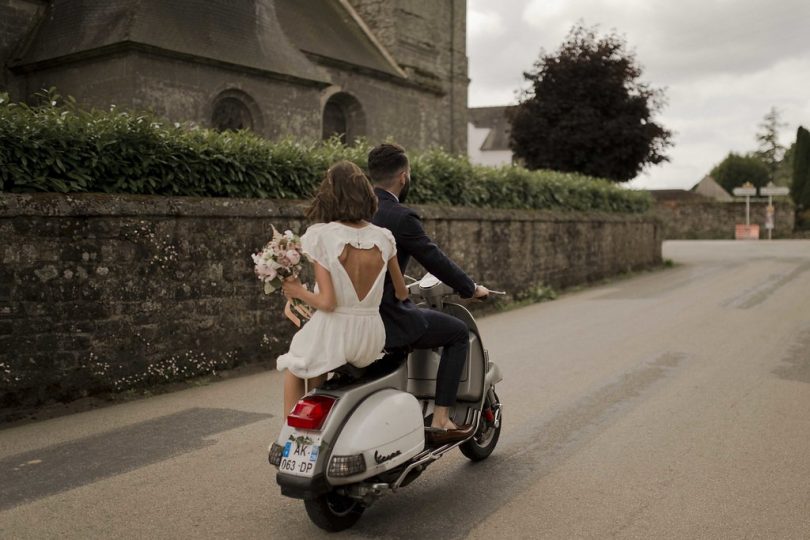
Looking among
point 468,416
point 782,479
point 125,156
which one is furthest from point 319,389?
point 125,156

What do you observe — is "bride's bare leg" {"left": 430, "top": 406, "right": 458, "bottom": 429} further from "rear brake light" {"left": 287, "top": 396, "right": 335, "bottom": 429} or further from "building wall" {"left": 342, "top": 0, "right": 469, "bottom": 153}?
"building wall" {"left": 342, "top": 0, "right": 469, "bottom": 153}

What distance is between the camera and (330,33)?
24703mm

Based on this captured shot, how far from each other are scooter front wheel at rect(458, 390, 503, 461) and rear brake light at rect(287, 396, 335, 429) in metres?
1.41

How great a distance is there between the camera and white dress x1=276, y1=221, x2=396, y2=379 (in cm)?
397

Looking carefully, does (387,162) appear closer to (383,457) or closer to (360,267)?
(360,267)

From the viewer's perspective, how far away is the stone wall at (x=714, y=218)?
4784 centimetres

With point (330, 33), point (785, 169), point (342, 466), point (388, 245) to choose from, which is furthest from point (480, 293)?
point (785, 169)

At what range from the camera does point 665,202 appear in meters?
49.9

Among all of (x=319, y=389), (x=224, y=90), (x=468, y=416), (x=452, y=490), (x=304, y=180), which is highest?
(x=224, y=90)

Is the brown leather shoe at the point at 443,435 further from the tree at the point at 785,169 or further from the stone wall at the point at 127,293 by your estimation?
the tree at the point at 785,169

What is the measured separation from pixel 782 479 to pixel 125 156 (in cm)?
631

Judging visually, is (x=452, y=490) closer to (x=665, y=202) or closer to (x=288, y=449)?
(x=288, y=449)

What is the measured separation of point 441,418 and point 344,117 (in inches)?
845

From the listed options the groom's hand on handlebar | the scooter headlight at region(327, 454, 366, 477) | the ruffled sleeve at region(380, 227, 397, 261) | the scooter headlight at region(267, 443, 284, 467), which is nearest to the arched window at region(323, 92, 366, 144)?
the groom's hand on handlebar
